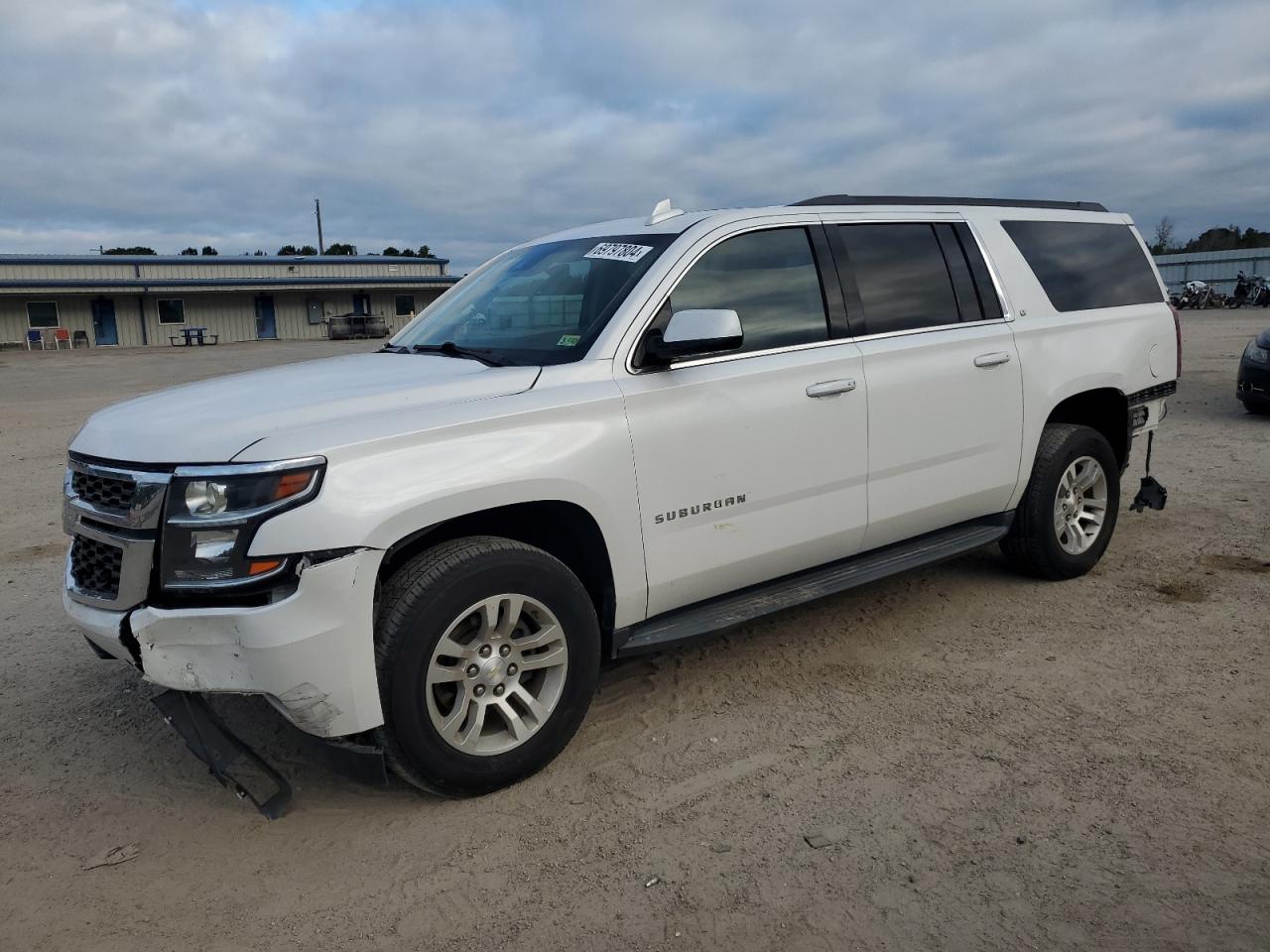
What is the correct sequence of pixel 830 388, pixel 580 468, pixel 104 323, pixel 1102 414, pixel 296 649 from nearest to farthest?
pixel 296 649, pixel 580 468, pixel 830 388, pixel 1102 414, pixel 104 323

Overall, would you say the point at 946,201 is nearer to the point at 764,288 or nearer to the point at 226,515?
the point at 764,288

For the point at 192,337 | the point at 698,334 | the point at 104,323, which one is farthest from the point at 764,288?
the point at 104,323

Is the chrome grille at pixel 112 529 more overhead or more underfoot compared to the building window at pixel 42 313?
more underfoot

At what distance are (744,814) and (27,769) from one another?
2719mm

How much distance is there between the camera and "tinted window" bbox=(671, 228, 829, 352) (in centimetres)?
388

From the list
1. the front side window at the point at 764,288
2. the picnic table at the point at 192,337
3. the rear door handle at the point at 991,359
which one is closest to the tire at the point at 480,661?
the front side window at the point at 764,288

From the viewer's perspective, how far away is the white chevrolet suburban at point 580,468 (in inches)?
115

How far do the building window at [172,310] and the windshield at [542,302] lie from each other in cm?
4813

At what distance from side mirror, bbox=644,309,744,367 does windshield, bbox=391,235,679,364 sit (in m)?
0.30

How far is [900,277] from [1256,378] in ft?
26.2

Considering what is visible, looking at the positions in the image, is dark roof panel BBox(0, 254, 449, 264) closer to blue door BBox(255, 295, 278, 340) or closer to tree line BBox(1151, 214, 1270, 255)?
blue door BBox(255, 295, 278, 340)

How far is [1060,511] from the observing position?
5.21m

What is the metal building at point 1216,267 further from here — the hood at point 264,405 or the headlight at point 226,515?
the headlight at point 226,515

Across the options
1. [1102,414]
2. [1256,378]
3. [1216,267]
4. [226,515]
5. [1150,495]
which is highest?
[1216,267]
